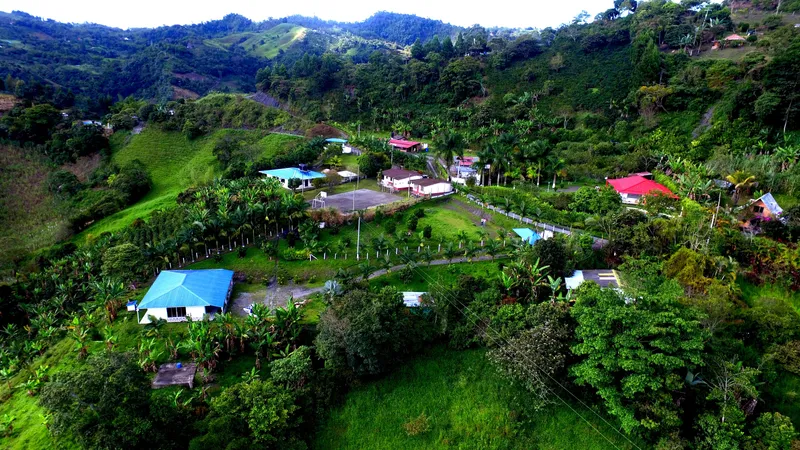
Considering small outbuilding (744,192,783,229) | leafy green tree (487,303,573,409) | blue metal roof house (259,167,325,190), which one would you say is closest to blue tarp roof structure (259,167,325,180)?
blue metal roof house (259,167,325,190)

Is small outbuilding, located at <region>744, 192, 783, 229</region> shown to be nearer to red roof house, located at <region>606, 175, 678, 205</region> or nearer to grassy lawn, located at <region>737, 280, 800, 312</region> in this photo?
grassy lawn, located at <region>737, 280, 800, 312</region>

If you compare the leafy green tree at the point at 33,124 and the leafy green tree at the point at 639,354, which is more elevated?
the leafy green tree at the point at 33,124

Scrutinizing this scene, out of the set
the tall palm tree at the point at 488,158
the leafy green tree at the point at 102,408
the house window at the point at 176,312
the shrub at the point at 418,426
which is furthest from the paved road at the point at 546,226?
the leafy green tree at the point at 102,408

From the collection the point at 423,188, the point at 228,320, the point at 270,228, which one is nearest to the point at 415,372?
the point at 228,320

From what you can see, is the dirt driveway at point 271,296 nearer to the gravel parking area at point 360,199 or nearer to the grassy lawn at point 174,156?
the gravel parking area at point 360,199

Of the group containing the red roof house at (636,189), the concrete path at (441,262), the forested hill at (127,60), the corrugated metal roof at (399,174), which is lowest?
the concrete path at (441,262)
